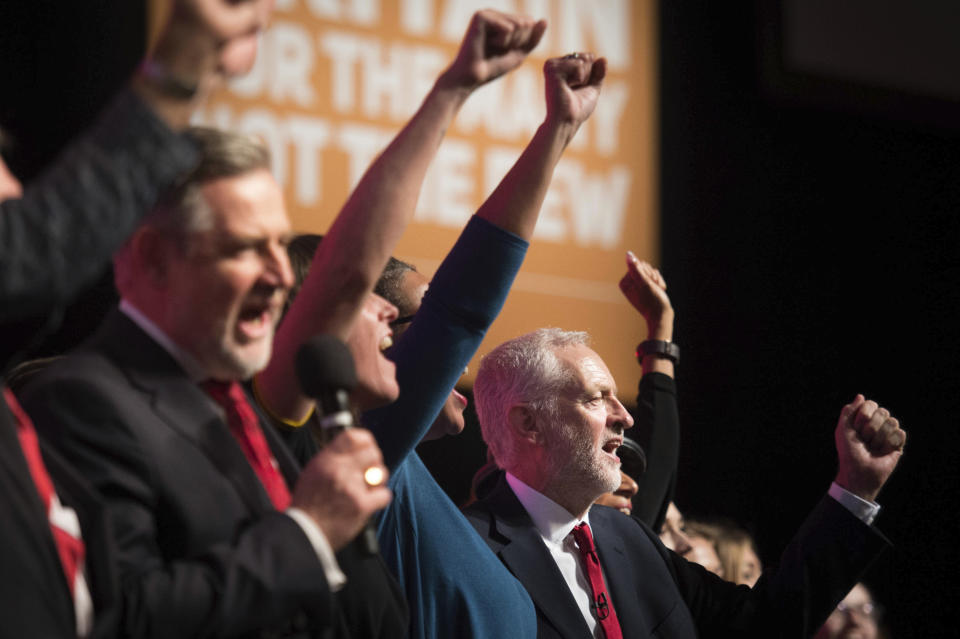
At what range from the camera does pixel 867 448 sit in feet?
8.41

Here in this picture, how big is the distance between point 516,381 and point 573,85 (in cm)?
105

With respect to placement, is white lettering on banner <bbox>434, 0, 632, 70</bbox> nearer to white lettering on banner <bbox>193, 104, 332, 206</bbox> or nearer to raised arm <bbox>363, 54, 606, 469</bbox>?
white lettering on banner <bbox>193, 104, 332, 206</bbox>

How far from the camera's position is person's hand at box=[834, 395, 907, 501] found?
254cm

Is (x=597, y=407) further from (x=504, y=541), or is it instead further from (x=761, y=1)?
(x=761, y=1)

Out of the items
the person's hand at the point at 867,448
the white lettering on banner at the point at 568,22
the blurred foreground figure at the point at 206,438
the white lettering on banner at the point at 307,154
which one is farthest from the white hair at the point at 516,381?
the white lettering on banner at the point at 568,22

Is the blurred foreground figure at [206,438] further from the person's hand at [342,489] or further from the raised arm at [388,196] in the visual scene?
the raised arm at [388,196]

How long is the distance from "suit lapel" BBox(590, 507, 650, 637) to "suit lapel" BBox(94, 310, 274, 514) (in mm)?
1220

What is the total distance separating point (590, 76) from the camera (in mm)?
1970

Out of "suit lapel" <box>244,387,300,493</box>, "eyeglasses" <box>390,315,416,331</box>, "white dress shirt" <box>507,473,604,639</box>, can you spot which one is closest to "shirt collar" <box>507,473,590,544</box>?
"white dress shirt" <box>507,473,604,639</box>

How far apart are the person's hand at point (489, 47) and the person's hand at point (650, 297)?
1.35 m

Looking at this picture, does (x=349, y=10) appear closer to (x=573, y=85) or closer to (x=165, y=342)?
(x=573, y=85)

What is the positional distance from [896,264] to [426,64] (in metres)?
2.49

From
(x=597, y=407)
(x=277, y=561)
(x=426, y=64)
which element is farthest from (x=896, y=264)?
(x=277, y=561)

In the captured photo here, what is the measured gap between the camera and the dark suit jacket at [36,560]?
3.60ft
